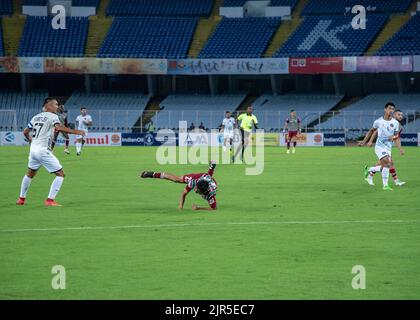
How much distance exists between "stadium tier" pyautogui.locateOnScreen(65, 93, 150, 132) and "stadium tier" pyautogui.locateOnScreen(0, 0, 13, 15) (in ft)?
30.0

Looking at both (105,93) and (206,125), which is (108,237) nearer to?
(206,125)

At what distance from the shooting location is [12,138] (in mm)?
63406

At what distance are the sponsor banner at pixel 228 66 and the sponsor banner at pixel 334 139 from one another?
9.49 meters

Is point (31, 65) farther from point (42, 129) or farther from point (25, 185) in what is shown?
point (42, 129)

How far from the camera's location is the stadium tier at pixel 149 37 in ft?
242

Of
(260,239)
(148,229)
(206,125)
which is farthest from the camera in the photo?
(206,125)

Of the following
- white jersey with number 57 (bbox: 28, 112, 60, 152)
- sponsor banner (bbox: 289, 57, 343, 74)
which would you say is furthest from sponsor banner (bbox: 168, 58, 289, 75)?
white jersey with number 57 (bbox: 28, 112, 60, 152)

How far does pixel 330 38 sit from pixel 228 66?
836 centimetres

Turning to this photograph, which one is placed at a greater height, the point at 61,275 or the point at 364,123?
the point at 364,123

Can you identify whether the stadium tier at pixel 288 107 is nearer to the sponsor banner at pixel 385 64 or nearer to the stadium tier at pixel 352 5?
the sponsor banner at pixel 385 64

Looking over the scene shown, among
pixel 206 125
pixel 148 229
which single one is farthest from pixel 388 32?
pixel 148 229

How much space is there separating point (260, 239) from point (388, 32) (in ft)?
190

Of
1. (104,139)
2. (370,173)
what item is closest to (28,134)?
(370,173)

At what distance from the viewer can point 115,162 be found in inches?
1558
